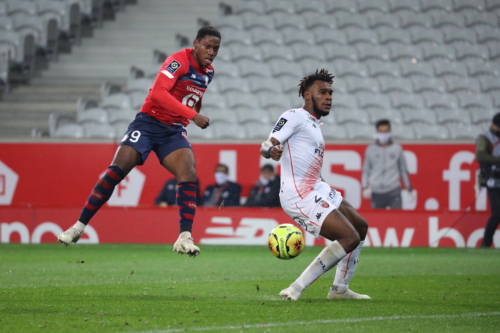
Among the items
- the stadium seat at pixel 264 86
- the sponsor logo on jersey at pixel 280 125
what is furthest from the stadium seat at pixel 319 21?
the sponsor logo on jersey at pixel 280 125

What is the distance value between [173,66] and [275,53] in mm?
9954

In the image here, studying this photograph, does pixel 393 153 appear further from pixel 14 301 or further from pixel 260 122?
pixel 14 301

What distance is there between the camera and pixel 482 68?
16500 millimetres

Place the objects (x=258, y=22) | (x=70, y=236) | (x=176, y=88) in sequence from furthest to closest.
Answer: (x=258, y=22)
(x=176, y=88)
(x=70, y=236)

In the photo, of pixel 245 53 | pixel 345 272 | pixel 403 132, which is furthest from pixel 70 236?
pixel 245 53

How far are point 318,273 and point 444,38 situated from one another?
1190 cm

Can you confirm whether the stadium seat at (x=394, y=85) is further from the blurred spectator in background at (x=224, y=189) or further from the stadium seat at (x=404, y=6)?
the blurred spectator in background at (x=224, y=189)

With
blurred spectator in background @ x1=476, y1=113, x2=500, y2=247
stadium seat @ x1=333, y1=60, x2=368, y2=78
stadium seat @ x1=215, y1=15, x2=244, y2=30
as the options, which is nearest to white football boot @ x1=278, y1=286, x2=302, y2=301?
blurred spectator in background @ x1=476, y1=113, x2=500, y2=247

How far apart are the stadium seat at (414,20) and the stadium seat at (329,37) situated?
1.32 metres

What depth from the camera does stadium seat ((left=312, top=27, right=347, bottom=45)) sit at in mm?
17047

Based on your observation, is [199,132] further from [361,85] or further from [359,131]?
[361,85]

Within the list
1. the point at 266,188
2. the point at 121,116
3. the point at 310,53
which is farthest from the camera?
the point at 310,53

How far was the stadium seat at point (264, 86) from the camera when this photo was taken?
1625cm

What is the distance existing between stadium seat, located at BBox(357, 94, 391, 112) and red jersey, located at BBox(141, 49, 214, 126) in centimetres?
866
